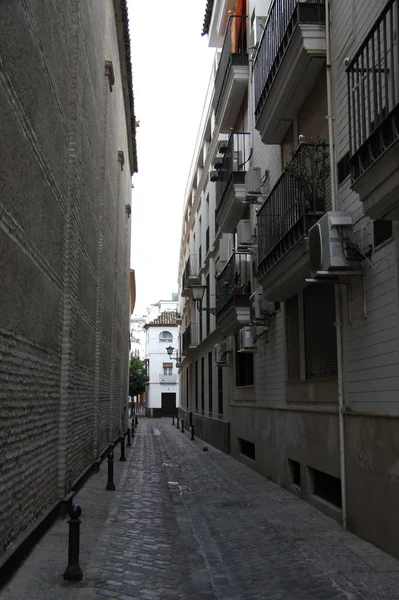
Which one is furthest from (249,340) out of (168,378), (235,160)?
(168,378)

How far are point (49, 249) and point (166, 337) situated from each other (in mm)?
60358

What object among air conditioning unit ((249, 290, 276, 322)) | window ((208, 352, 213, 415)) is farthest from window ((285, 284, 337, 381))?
window ((208, 352, 213, 415))

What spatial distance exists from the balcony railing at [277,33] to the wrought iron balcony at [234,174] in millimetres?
3210

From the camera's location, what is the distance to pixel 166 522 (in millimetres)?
9016

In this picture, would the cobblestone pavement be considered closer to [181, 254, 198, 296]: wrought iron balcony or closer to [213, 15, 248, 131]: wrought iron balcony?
[213, 15, 248, 131]: wrought iron balcony

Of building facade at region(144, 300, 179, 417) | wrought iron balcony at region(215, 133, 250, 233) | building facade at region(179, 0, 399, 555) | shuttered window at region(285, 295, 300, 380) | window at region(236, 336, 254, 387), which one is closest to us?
building facade at region(179, 0, 399, 555)

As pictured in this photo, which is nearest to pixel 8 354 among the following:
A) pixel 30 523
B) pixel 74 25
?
pixel 30 523

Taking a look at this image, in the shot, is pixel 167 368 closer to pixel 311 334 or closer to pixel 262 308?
pixel 262 308

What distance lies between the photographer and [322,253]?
7.89 metres

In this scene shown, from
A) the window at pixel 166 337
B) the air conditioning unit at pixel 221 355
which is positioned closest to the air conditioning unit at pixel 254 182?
the air conditioning unit at pixel 221 355

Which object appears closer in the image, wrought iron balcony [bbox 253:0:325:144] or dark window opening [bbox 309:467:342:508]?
dark window opening [bbox 309:467:342:508]

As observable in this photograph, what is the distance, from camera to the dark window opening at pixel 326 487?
A: 9227 mm

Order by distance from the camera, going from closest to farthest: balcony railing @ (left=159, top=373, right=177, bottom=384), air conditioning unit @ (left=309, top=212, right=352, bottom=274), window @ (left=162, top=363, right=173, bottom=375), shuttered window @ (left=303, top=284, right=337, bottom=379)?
air conditioning unit @ (left=309, top=212, right=352, bottom=274) → shuttered window @ (left=303, top=284, right=337, bottom=379) → balcony railing @ (left=159, top=373, right=177, bottom=384) → window @ (left=162, top=363, right=173, bottom=375)

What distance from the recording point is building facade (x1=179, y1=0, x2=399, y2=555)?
22.3 ft
